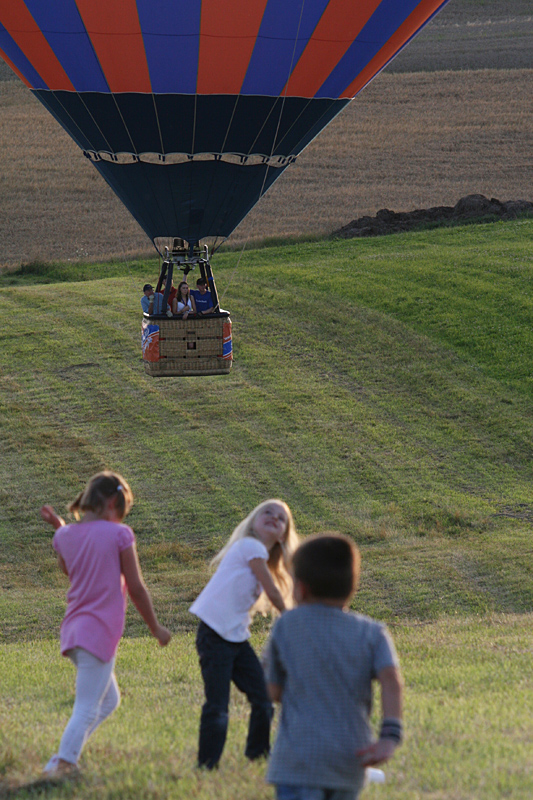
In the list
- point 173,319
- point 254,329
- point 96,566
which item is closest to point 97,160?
point 173,319

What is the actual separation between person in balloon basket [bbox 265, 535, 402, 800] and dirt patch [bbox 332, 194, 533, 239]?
1277 inches

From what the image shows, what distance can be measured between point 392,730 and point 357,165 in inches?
1749

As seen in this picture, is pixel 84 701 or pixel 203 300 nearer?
pixel 84 701

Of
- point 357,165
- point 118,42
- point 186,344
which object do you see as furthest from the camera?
point 357,165

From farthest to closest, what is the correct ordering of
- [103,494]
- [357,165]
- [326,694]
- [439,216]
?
[357,165] → [439,216] → [103,494] → [326,694]

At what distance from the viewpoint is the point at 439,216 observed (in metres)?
37.1

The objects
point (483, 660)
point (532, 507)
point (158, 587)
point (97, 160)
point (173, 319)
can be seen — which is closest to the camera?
point (483, 660)

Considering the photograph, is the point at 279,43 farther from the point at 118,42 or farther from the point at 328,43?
the point at 118,42

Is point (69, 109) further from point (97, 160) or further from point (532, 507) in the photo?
point (532, 507)

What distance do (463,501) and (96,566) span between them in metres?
13.1

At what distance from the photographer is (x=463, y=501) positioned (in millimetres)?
17078

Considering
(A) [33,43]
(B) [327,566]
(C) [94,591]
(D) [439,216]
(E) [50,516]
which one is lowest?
(C) [94,591]

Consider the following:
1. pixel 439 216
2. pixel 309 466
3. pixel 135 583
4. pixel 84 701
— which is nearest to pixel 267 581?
pixel 135 583

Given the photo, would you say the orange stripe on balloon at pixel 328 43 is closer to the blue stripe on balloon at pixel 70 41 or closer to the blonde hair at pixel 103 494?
the blue stripe on balloon at pixel 70 41
